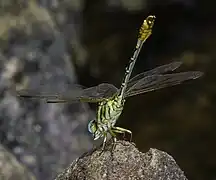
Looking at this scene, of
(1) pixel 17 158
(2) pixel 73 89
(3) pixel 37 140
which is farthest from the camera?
(3) pixel 37 140

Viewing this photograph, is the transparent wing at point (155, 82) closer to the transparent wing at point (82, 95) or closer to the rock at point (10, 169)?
the transparent wing at point (82, 95)

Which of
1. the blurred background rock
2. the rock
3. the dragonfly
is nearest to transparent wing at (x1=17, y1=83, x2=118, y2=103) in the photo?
the dragonfly

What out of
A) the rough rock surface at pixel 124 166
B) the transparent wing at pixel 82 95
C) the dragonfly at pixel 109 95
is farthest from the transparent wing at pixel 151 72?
the rough rock surface at pixel 124 166

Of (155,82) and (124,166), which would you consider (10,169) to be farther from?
(124,166)

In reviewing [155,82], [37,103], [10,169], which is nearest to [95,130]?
[155,82]

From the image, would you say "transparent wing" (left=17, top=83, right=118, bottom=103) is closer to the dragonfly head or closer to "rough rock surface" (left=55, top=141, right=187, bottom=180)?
the dragonfly head

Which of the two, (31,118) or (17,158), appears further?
(31,118)

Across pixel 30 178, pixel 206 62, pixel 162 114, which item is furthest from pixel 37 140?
pixel 206 62

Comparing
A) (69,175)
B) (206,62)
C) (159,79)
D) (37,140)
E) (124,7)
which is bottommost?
(69,175)

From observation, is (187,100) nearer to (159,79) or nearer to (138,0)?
(138,0)
